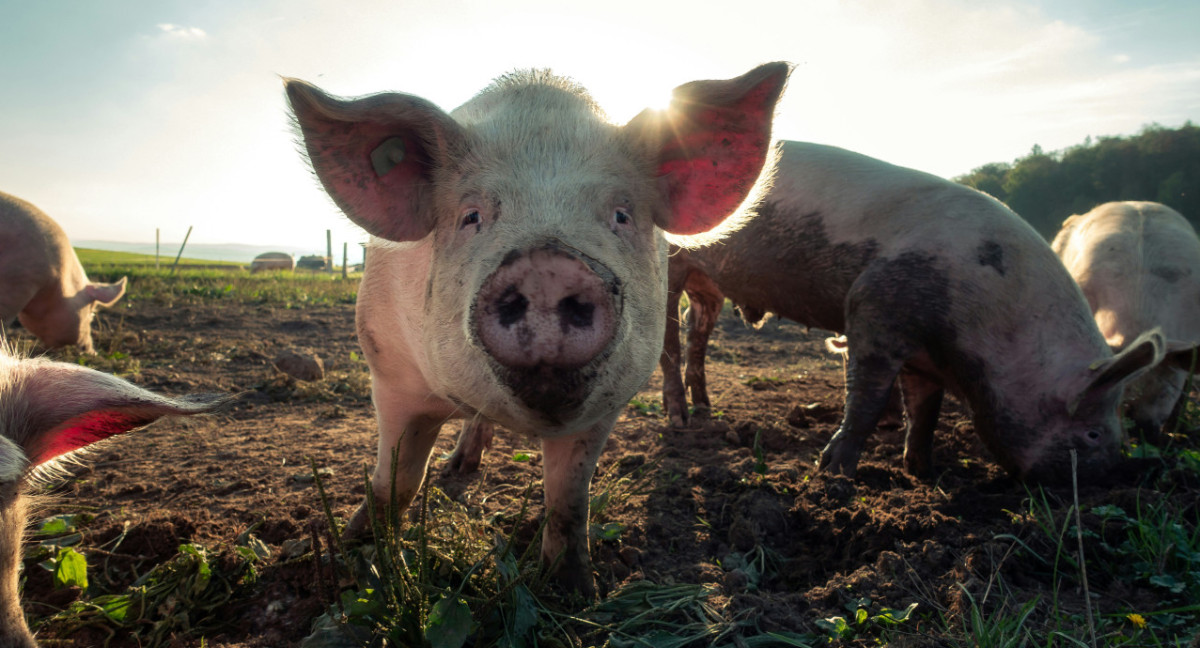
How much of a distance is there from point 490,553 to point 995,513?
7.59 ft

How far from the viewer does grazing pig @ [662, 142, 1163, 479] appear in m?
3.19

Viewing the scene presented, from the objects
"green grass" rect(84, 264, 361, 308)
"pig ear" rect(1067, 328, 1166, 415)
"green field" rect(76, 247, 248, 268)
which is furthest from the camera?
"green field" rect(76, 247, 248, 268)

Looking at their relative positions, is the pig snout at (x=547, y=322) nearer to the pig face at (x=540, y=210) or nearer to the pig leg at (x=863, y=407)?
the pig face at (x=540, y=210)

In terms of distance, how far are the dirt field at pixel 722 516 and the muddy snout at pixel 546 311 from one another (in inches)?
29.5

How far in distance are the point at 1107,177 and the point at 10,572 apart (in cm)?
2828

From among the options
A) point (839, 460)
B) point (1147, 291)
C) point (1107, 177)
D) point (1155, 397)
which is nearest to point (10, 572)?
point (839, 460)

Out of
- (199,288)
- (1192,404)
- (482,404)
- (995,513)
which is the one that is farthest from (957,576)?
(199,288)

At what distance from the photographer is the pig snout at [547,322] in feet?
4.74

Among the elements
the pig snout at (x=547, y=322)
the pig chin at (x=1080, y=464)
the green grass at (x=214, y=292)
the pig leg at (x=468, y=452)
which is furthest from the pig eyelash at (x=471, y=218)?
the green grass at (x=214, y=292)

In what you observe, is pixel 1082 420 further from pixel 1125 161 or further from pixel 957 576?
pixel 1125 161

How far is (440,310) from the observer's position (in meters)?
1.85

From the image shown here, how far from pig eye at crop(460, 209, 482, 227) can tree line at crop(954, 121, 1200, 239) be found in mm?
21446

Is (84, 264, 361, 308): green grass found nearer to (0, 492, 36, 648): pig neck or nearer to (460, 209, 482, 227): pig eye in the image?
(460, 209, 482, 227): pig eye

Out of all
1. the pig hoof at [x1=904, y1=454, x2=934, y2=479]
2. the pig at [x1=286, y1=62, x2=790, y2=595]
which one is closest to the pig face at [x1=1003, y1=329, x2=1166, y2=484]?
the pig hoof at [x1=904, y1=454, x2=934, y2=479]
